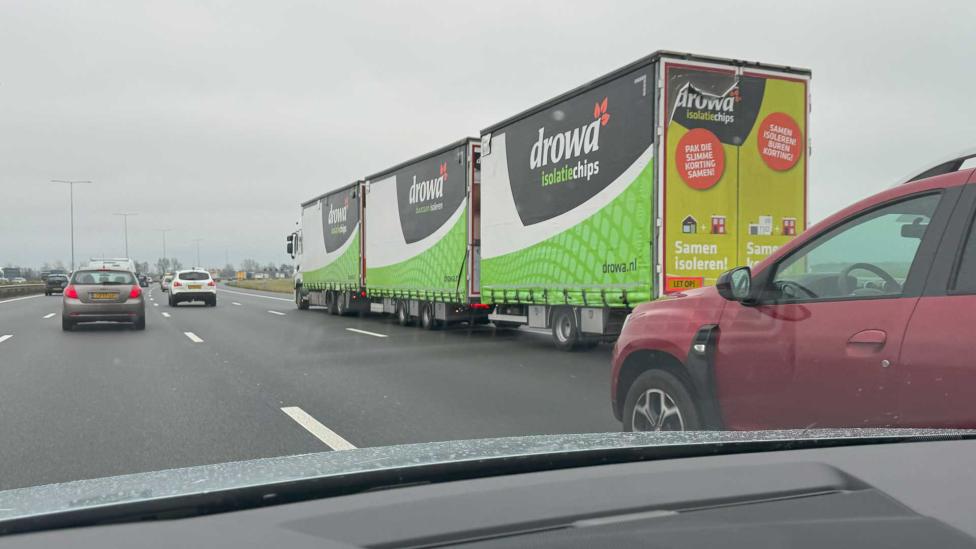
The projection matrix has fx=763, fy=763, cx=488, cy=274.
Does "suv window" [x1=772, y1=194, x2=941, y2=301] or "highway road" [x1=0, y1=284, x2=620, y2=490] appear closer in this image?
"suv window" [x1=772, y1=194, x2=941, y2=301]

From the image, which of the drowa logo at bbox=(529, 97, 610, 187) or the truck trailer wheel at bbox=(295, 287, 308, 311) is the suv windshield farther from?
the truck trailer wheel at bbox=(295, 287, 308, 311)

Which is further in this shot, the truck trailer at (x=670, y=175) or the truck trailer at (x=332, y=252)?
the truck trailer at (x=332, y=252)

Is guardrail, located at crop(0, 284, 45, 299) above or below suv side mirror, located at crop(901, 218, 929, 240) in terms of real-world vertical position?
below

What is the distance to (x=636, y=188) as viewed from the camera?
9625mm

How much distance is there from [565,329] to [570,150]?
2837mm

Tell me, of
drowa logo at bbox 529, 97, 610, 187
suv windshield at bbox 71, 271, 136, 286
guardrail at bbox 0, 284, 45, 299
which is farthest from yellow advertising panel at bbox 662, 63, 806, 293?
guardrail at bbox 0, 284, 45, 299

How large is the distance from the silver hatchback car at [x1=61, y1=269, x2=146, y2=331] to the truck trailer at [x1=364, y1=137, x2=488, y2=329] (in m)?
5.63

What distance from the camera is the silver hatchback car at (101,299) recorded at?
16.1 m

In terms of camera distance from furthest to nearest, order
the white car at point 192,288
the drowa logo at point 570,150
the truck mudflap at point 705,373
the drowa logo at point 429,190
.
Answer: the white car at point 192,288 → the drowa logo at point 429,190 → the drowa logo at point 570,150 → the truck mudflap at point 705,373

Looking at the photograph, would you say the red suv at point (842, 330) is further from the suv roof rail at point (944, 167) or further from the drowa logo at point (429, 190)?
the drowa logo at point (429, 190)

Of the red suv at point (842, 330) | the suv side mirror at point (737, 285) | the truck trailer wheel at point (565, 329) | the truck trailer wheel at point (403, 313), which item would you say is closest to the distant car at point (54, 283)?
the truck trailer wheel at point (403, 313)

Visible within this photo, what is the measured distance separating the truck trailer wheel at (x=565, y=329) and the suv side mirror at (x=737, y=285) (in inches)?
303

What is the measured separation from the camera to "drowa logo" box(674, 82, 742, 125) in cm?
931

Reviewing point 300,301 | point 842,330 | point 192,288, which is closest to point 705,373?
point 842,330
